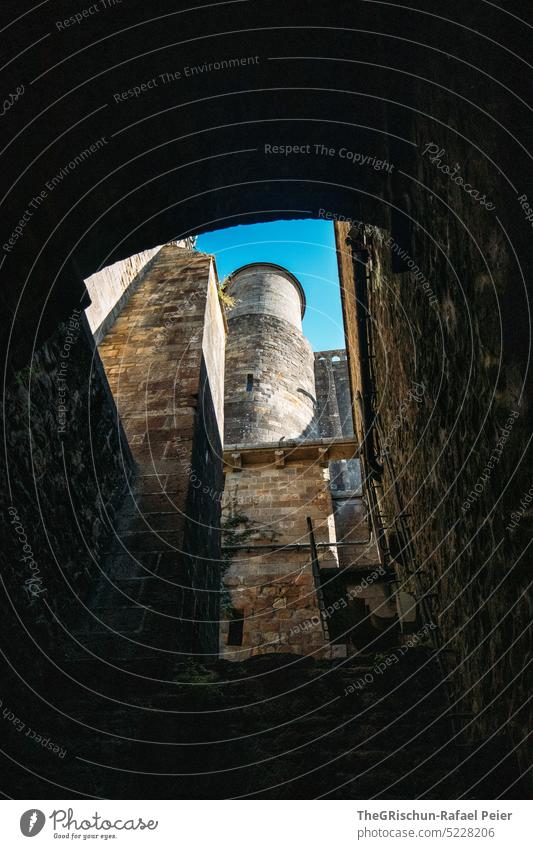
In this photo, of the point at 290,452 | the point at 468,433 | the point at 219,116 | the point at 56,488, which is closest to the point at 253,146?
the point at 219,116

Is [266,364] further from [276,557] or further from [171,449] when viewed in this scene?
[171,449]

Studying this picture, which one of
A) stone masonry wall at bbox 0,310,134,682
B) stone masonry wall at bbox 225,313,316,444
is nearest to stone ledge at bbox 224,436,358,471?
stone masonry wall at bbox 225,313,316,444

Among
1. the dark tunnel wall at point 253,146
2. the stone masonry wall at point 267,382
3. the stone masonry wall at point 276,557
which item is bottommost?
the stone masonry wall at point 276,557

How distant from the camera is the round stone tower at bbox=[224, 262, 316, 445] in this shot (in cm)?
1488

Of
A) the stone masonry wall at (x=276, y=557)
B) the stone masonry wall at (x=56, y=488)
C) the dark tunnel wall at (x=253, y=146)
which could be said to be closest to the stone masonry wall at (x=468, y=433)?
the dark tunnel wall at (x=253, y=146)

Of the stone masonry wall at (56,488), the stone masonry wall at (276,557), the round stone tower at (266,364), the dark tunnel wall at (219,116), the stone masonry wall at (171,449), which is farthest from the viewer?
the round stone tower at (266,364)

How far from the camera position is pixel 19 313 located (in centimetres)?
325

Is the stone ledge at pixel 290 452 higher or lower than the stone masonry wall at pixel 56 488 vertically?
higher

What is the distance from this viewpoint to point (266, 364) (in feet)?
55.8

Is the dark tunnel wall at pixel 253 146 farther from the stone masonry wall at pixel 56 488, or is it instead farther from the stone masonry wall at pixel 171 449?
the stone masonry wall at pixel 171 449

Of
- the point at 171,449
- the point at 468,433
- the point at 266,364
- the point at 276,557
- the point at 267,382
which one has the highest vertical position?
the point at 266,364

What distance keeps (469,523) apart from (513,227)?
5.02 ft

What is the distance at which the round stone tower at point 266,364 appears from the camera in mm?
14875

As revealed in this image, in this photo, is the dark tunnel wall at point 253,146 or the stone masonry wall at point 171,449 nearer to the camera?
the dark tunnel wall at point 253,146
